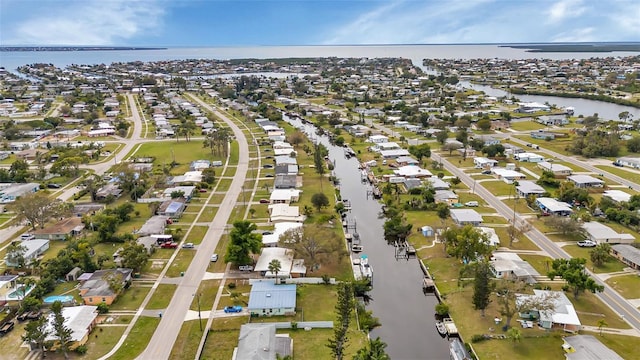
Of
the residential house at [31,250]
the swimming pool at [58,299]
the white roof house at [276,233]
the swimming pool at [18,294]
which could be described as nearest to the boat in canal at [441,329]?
the white roof house at [276,233]

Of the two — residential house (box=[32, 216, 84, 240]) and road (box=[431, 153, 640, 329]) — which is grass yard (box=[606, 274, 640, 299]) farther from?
residential house (box=[32, 216, 84, 240])

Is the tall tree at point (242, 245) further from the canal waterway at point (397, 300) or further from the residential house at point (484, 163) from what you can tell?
the residential house at point (484, 163)

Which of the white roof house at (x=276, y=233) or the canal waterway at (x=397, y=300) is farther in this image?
the white roof house at (x=276, y=233)

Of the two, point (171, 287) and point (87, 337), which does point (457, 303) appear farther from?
point (87, 337)

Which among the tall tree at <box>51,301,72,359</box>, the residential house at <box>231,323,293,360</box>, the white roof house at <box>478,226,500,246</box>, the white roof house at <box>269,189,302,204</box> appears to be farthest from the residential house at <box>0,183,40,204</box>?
the white roof house at <box>478,226,500,246</box>

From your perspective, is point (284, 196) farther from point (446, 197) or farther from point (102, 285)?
point (102, 285)

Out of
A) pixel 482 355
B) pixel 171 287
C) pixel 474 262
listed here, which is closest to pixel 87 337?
pixel 171 287
